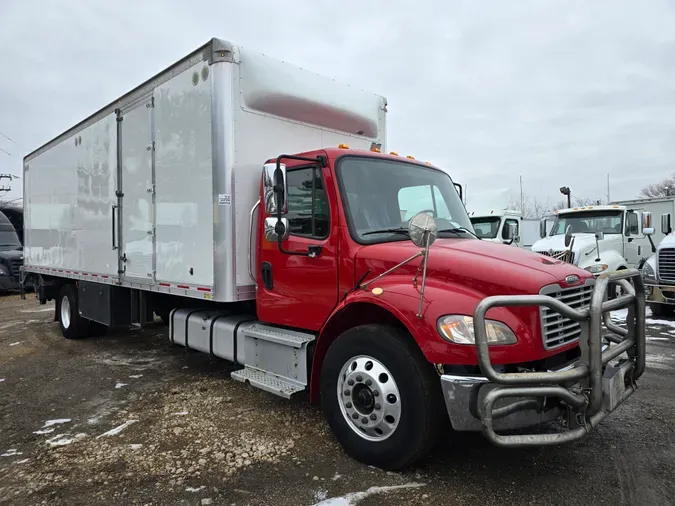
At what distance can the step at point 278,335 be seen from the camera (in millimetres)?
4277

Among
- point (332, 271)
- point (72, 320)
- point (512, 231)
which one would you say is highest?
point (512, 231)

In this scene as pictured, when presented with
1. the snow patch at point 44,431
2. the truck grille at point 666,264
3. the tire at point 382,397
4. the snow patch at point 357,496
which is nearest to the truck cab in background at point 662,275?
the truck grille at point 666,264

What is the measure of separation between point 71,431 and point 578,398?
4.19 metres

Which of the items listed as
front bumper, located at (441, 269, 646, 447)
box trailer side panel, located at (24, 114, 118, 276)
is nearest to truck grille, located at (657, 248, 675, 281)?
front bumper, located at (441, 269, 646, 447)

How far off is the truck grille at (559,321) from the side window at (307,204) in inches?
71.5

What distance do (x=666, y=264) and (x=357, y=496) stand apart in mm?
8637

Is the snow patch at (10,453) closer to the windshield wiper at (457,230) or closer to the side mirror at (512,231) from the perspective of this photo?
the windshield wiper at (457,230)

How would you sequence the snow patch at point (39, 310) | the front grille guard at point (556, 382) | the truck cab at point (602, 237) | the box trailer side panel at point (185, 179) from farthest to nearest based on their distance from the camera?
1. the snow patch at point (39, 310)
2. the truck cab at point (602, 237)
3. the box trailer side panel at point (185, 179)
4. the front grille guard at point (556, 382)

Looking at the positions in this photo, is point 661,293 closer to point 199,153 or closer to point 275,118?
point 275,118

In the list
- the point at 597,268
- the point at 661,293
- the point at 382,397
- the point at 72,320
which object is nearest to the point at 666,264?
the point at 661,293

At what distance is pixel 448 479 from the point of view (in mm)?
3350

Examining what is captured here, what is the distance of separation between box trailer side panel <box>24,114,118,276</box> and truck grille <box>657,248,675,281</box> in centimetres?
955

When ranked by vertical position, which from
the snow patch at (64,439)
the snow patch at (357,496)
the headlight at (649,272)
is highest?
the headlight at (649,272)

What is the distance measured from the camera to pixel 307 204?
14.0 ft
